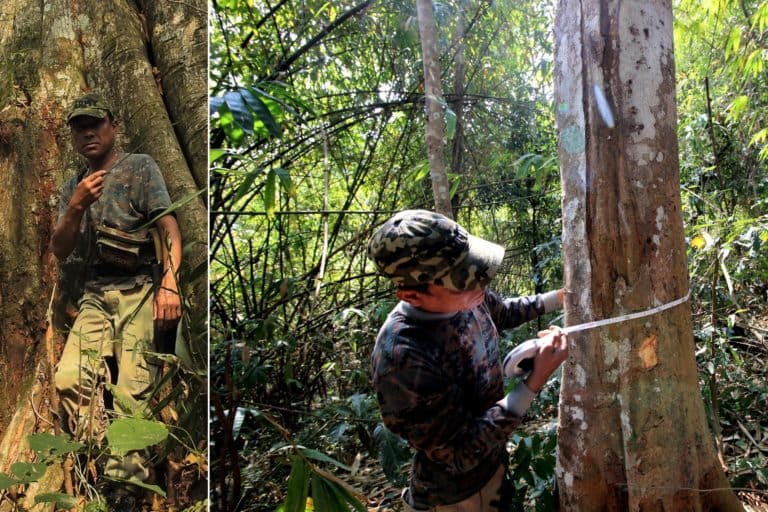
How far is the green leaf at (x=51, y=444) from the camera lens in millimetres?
1250

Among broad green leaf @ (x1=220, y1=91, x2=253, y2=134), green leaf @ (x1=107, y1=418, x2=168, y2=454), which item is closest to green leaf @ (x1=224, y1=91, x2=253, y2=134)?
broad green leaf @ (x1=220, y1=91, x2=253, y2=134)

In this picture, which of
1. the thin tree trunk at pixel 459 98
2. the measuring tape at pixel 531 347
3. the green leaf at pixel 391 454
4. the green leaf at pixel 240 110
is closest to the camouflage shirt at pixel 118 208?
the green leaf at pixel 240 110

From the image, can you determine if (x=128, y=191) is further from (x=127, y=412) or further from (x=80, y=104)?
(x=127, y=412)

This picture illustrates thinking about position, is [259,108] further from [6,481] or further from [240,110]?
[6,481]

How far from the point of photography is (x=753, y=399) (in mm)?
2785

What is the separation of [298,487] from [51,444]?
0.64 meters

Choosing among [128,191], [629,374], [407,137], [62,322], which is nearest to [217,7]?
[407,137]

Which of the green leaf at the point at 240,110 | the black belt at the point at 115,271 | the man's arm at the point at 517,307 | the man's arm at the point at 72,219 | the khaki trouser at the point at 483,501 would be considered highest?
the green leaf at the point at 240,110

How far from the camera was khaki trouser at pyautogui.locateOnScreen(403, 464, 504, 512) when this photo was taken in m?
1.47

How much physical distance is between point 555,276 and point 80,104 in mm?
3317

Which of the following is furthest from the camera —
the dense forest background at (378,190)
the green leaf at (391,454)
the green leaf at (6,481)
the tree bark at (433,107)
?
the dense forest background at (378,190)

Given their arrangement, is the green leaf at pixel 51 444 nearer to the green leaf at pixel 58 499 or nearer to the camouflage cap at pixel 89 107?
the green leaf at pixel 58 499

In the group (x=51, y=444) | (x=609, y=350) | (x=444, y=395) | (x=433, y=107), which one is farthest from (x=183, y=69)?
(x=433, y=107)

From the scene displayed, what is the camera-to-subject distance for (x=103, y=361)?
1.30 metres
